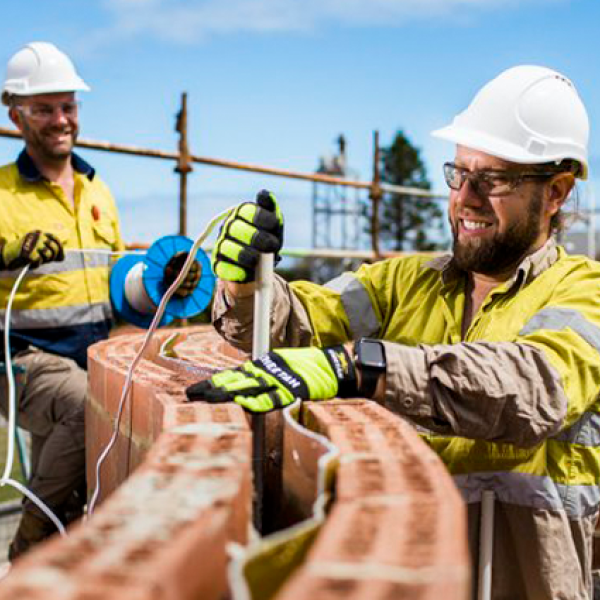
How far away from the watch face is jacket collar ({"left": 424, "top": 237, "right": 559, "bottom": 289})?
2.43 feet

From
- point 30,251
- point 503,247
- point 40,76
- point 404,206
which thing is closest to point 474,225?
point 503,247

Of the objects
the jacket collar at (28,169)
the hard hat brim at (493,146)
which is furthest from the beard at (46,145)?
the hard hat brim at (493,146)

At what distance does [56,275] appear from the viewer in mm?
4398

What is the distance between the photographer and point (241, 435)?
142 centimetres

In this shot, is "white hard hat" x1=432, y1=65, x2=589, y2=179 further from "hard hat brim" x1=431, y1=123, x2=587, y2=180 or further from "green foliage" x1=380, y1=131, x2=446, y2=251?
"green foliage" x1=380, y1=131, x2=446, y2=251

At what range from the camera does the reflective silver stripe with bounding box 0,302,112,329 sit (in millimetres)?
4332

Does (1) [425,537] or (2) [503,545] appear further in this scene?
(2) [503,545]

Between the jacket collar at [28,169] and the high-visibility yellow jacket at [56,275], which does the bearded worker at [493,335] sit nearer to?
the high-visibility yellow jacket at [56,275]

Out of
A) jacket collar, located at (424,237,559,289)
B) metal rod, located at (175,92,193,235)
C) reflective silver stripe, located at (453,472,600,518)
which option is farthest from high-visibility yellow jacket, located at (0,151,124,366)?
metal rod, located at (175,92,193,235)

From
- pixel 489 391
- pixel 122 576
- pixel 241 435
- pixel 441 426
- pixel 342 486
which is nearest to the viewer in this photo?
pixel 122 576

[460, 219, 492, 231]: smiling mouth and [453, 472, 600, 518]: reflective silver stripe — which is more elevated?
[460, 219, 492, 231]: smiling mouth

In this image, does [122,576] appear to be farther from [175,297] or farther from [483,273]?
[175,297]

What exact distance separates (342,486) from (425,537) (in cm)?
22

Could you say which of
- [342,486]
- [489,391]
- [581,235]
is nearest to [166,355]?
[489,391]
